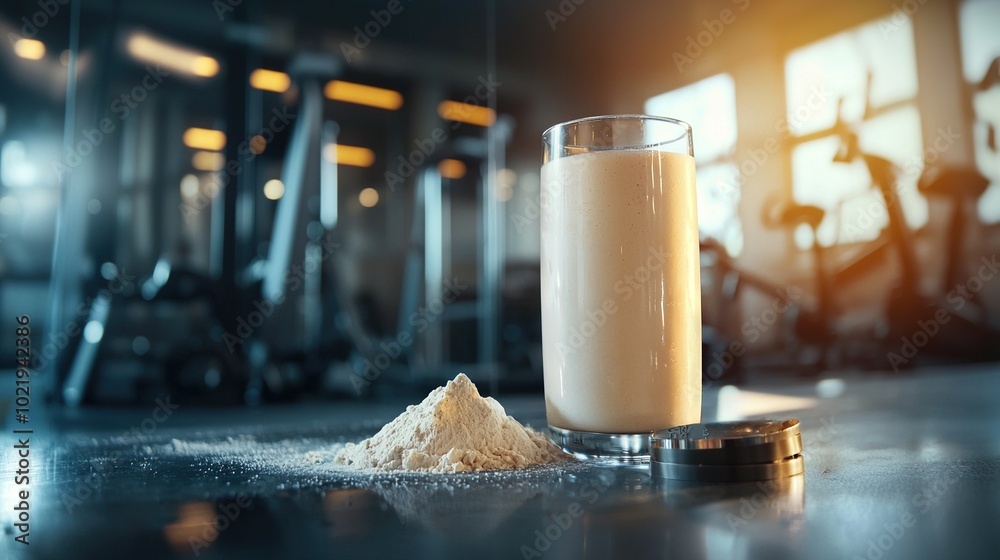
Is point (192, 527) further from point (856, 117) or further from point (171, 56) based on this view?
point (856, 117)

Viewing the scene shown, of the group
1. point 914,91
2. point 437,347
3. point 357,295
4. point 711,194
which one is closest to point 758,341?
point 711,194

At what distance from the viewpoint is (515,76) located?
228 centimetres

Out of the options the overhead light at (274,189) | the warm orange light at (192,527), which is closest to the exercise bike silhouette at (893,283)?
the overhead light at (274,189)

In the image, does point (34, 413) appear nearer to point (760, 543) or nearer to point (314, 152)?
point (314, 152)

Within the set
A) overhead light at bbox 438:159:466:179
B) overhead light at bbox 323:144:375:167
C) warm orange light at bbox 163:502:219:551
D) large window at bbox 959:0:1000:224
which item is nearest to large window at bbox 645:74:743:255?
large window at bbox 959:0:1000:224

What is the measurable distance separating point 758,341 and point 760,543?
70.5 inches

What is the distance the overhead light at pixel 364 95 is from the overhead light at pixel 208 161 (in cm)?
40

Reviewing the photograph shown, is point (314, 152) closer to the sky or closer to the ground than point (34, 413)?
closer to the sky

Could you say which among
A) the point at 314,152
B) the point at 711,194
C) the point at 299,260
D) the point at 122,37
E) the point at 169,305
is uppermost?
the point at 122,37

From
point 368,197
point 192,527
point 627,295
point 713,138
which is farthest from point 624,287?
point 368,197

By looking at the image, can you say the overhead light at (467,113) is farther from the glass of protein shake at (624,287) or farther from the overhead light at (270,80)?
the glass of protein shake at (624,287)

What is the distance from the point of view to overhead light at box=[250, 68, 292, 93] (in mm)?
1924

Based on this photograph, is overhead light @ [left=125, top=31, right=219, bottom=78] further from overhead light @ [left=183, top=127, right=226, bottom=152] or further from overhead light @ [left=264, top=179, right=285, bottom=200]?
overhead light @ [left=264, top=179, right=285, bottom=200]

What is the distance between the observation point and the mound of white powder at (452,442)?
1.49 ft
